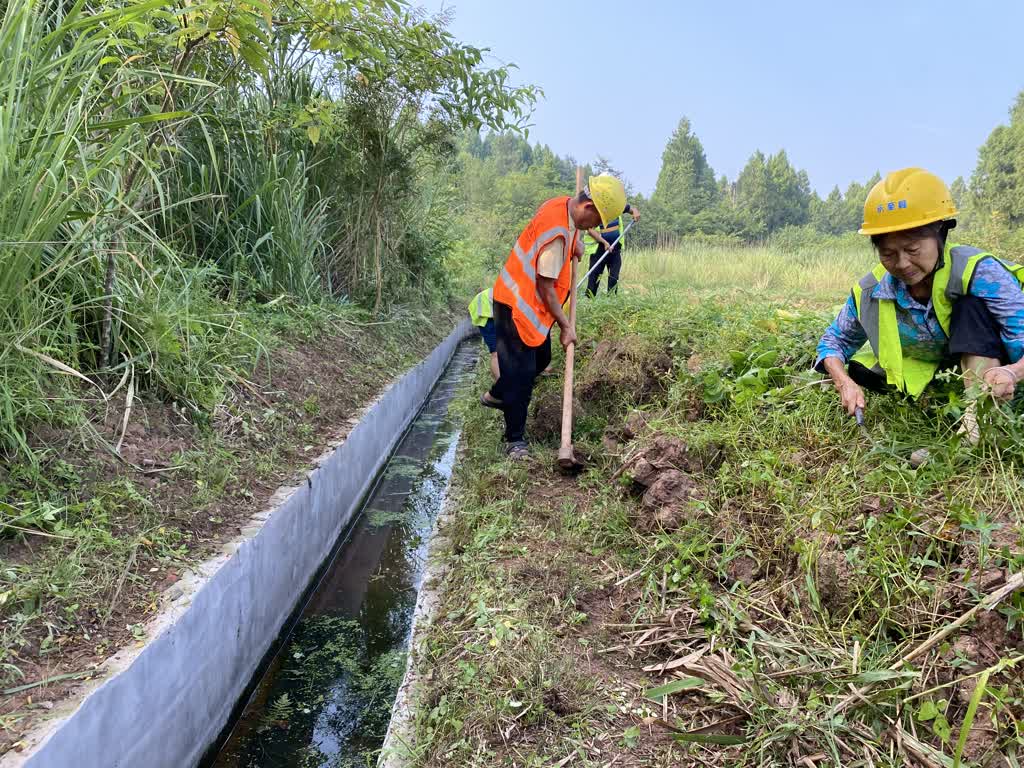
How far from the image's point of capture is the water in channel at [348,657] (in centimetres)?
258

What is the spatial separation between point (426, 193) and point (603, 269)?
10.1 ft

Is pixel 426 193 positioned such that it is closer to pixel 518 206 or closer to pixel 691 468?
pixel 691 468

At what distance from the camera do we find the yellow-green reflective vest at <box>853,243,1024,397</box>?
7.37ft

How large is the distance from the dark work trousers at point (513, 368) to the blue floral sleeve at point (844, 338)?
1.76 metres

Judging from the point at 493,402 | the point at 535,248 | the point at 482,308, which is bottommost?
the point at 493,402

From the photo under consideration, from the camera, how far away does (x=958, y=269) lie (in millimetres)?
2236

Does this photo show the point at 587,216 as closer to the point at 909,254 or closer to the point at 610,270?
the point at 909,254

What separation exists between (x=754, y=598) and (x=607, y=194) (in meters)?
2.32

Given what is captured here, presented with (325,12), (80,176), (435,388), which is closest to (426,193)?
(435,388)

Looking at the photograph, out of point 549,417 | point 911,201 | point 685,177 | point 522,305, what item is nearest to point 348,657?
point 549,417

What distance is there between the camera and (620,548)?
2953mm

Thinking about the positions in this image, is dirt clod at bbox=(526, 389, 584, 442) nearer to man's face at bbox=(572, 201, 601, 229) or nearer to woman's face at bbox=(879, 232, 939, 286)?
man's face at bbox=(572, 201, 601, 229)

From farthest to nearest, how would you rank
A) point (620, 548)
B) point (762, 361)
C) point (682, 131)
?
point (682, 131) < point (762, 361) < point (620, 548)

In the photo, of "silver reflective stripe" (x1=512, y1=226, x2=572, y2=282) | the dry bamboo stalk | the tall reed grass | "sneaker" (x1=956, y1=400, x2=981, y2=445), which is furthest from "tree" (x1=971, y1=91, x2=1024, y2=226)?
the dry bamboo stalk
